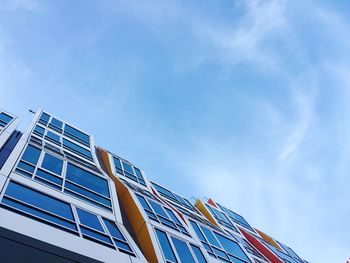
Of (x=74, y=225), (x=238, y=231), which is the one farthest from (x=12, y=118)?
(x=238, y=231)

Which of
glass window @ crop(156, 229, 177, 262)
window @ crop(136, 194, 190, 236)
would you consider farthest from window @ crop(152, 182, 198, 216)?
glass window @ crop(156, 229, 177, 262)

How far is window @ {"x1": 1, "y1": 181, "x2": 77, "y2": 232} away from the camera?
7535 mm

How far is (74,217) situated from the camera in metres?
8.62

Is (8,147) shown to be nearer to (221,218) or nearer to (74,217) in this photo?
(74,217)

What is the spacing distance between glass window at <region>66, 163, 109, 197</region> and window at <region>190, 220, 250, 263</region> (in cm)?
503

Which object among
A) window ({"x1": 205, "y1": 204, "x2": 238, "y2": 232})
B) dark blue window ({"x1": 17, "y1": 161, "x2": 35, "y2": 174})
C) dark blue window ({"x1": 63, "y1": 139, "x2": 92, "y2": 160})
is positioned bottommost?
dark blue window ({"x1": 17, "y1": 161, "x2": 35, "y2": 174})

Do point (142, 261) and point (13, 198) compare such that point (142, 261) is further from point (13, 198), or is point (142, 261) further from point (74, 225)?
point (13, 198)

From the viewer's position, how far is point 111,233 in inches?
361

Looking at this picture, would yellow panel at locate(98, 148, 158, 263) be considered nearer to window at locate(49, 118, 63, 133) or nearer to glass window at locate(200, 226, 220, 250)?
glass window at locate(200, 226, 220, 250)

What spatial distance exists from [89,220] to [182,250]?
382 cm

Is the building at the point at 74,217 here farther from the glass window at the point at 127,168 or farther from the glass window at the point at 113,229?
the glass window at the point at 127,168

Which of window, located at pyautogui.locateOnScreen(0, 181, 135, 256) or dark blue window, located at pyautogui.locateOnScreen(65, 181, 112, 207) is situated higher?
dark blue window, located at pyautogui.locateOnScreen(65, 181, 112, 207)

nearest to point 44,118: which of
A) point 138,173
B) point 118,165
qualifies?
point 118,165

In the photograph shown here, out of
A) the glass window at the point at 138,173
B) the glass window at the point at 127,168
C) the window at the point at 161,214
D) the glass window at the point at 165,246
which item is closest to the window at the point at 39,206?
the glass window at the point at 165,246
